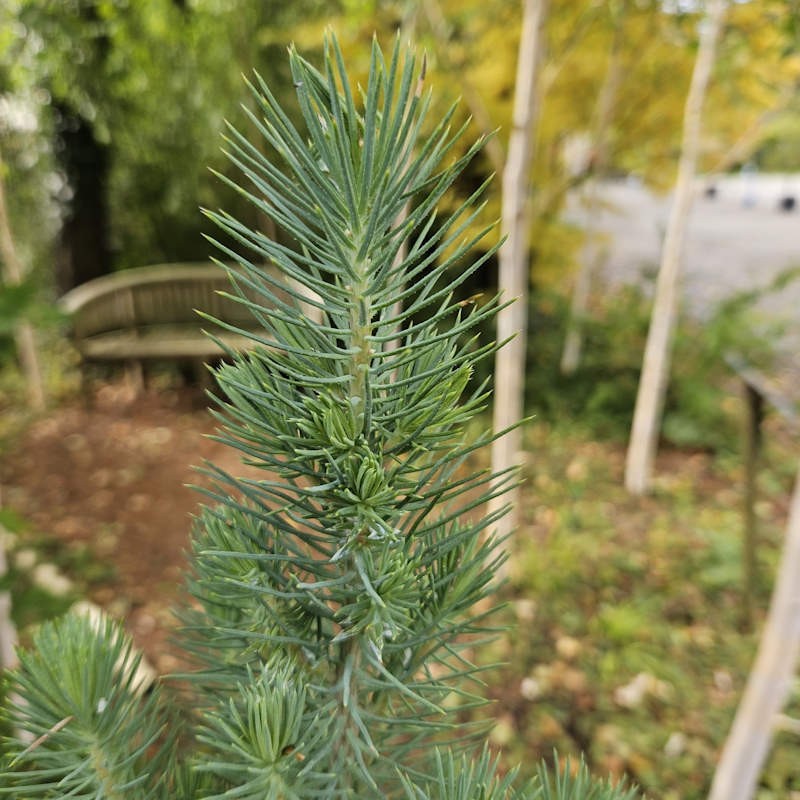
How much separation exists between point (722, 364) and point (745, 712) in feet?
16.4

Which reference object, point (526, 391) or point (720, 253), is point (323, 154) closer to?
point (526, 391)

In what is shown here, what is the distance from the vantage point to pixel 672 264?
431 cm

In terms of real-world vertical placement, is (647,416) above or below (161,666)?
above

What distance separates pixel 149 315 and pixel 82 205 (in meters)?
1.53

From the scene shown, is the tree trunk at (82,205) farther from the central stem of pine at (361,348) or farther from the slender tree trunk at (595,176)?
the central stem of pine at (361,348)

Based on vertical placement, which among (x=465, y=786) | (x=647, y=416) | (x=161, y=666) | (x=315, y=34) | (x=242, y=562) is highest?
(x=315, y=34)

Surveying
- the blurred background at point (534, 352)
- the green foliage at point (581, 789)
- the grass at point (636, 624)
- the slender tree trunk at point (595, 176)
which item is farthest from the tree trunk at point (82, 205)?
the green foliage at point (581, 789)

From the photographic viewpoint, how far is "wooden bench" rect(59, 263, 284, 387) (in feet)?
20.8

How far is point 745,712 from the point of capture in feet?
5.95

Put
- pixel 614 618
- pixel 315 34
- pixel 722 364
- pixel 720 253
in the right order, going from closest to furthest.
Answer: pixel 614 618, pixel 315 34, pixel 722 364, pixel 720 253

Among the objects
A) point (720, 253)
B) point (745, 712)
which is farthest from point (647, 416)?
point (720, 253)

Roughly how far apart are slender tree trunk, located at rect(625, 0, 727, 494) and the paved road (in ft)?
0.74

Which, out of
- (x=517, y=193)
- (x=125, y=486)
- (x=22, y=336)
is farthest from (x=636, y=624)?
(x=22, y=336)

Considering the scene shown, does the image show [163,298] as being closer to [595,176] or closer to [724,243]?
[595,176]
